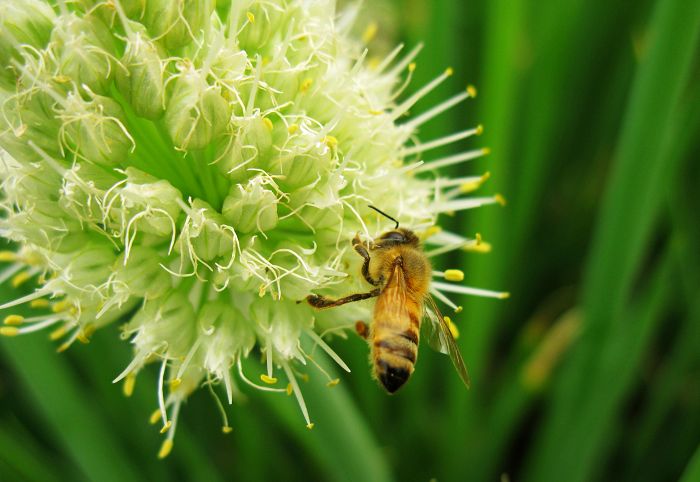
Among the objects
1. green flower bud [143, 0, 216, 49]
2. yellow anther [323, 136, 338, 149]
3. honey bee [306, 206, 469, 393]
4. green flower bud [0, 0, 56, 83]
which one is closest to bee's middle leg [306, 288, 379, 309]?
honey bee [306, 206, 469, 393]

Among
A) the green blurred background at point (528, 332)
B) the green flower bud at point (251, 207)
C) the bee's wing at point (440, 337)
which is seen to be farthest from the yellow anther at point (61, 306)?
the bee's wing at point (440, 337)

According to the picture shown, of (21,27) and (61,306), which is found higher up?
(21,27)

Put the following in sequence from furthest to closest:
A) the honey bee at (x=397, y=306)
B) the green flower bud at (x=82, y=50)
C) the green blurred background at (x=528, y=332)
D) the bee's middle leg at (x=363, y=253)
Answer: the green blurred background at (x=528, y=332), the bee's middle leg at (x=363, y=253), the honey bee at (x=397, y=306), the green flower bud at (x=82, y=50)

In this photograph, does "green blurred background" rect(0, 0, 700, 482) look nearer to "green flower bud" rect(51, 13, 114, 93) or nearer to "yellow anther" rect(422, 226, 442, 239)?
"yellow anther" rect(422, 226, 442, 239)

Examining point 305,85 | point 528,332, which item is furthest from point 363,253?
point 528,332

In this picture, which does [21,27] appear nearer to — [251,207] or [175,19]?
[175,19]

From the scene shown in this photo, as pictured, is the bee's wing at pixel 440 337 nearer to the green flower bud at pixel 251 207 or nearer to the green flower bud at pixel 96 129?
the green flower bud at pixel 251 207
